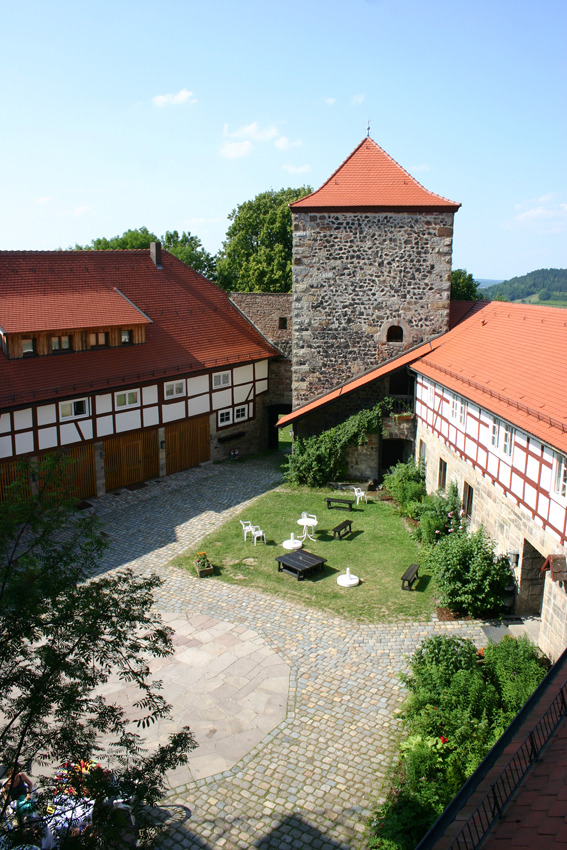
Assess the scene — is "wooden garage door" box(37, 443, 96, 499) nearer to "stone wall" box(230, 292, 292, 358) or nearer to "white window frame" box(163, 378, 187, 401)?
"white window frame" box(163, 378, 187, 401)

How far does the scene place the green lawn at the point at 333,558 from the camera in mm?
11898

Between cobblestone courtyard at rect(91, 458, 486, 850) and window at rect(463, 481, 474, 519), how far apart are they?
9.81 ft

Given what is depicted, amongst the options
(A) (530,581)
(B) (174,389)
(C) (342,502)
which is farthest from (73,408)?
(A) (530,581)

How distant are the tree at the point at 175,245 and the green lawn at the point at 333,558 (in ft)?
76.7

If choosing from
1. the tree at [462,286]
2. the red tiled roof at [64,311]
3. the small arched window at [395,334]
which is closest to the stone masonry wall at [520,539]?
the small arched window at [395,334]

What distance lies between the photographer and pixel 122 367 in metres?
18.3

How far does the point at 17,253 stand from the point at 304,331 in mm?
8724

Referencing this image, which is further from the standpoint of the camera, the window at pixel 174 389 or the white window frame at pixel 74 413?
the window at pixel 174 389

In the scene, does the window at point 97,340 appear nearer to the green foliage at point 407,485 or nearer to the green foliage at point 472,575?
the green foliage at point 407,485

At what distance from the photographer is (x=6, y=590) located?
495 cm

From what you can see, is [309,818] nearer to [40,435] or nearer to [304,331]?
[40,435]

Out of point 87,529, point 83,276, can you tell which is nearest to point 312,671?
point 87,529

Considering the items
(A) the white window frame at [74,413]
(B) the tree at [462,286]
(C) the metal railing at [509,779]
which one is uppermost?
(B) the tree at [462,286]

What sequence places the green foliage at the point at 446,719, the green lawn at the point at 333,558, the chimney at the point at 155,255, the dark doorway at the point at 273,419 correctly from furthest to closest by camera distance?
the dark doorway at the point at 273,419, the chimney at the point at 155,255, the green lawn at the point at 333,558, the green foliage at the point at 446,719
